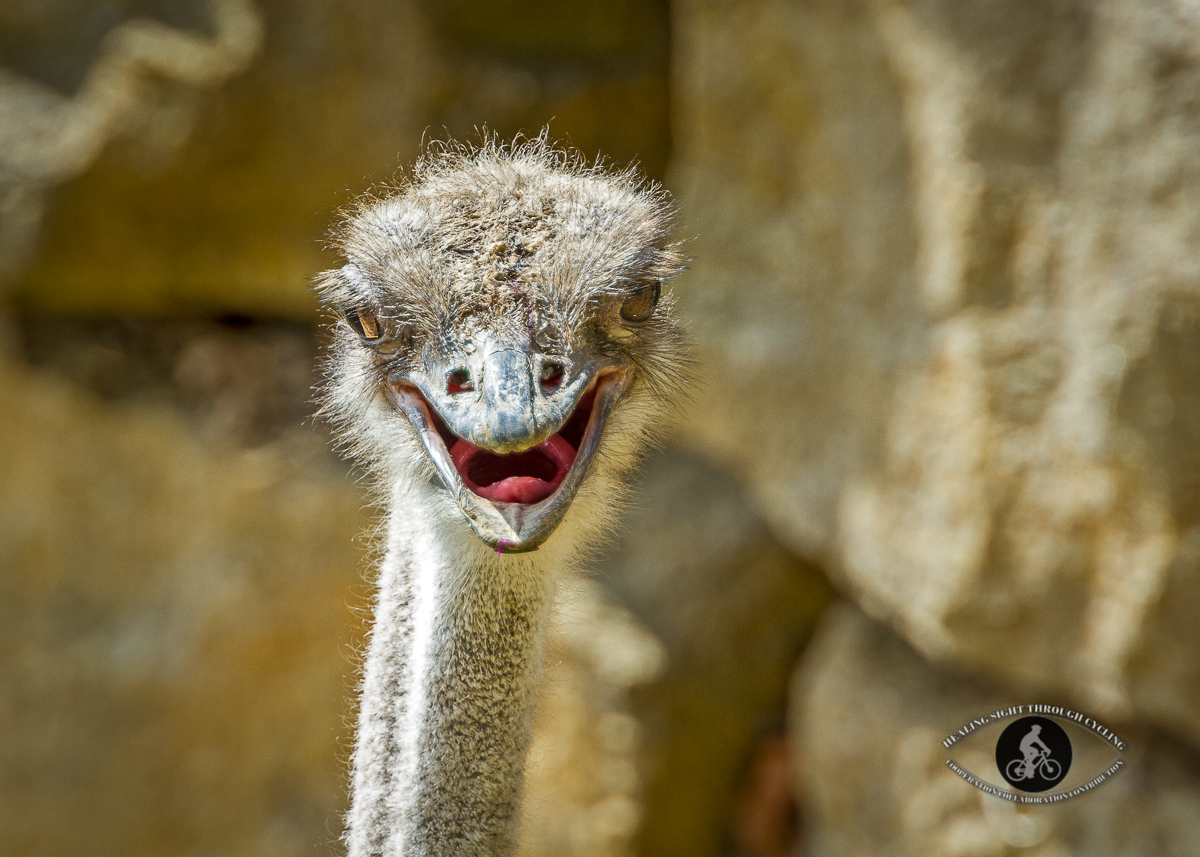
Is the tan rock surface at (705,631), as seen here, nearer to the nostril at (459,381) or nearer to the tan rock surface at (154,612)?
the tan rock surface at (154,612)

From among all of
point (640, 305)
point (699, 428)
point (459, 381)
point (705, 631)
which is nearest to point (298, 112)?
point (699, 428)

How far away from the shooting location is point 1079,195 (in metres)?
2.26

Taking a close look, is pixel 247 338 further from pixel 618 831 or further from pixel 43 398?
pixel 618 831

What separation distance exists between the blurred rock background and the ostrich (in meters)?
0.92

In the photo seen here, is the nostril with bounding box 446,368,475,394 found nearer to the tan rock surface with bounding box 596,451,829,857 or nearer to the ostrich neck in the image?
the ostrich neck

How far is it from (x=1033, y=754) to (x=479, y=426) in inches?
73.5

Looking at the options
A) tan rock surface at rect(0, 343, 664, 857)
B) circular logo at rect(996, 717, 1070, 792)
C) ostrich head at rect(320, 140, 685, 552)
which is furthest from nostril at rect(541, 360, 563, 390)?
tan rock surface at rect(0, 343, 664, 857)

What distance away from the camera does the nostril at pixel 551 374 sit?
1.20 m

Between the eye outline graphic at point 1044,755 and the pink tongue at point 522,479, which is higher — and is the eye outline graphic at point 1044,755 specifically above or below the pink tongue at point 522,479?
below

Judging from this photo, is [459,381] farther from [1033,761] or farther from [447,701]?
[1033,761]

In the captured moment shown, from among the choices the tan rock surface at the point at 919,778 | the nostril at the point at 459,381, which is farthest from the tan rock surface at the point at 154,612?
the nostril at the point at 459,381

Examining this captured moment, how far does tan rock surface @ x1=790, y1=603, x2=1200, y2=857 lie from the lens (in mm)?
2412

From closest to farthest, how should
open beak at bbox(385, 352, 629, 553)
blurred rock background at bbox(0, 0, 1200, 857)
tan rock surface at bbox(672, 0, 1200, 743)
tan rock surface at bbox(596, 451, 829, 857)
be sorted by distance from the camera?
open beak at bbox(385, 352, 629, 553), tan rock surface at bbox(672, 0, 1200, 743), blurred rock background at bbox(0, 0, 1200, 857), tan rock surface at bbox(596, 451, 829, 857)

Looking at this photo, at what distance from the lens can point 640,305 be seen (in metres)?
1.45
